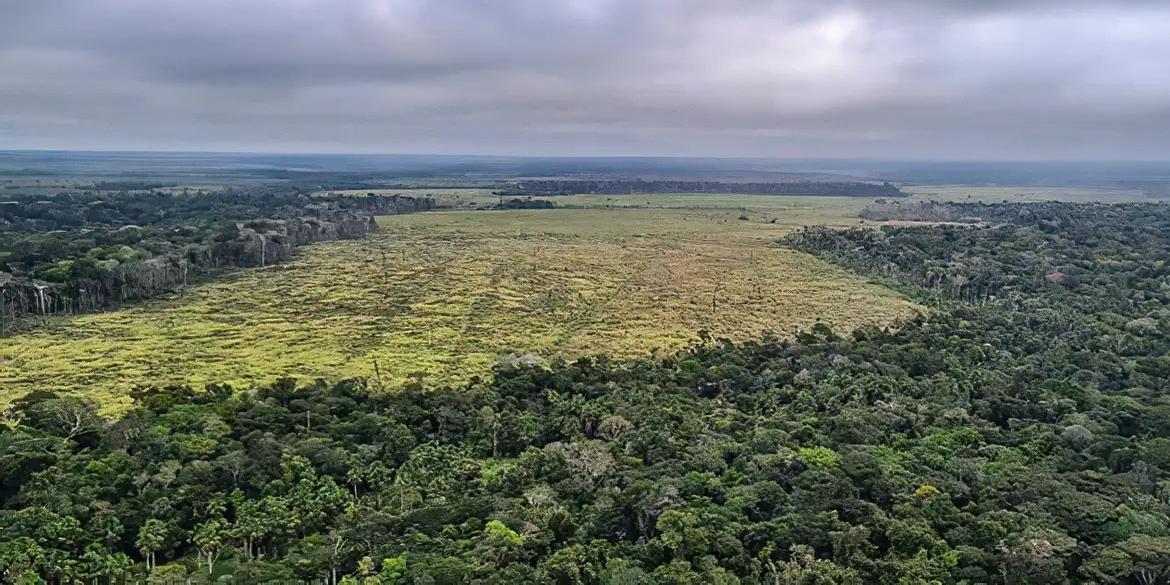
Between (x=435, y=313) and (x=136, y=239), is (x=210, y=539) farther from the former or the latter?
(x=136, y=239)

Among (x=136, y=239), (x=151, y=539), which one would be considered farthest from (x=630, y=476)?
(x=136, y=239)

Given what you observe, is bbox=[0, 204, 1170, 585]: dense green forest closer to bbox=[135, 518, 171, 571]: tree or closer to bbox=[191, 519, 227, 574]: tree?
bbox=[135, 518, 171, 571]: tree

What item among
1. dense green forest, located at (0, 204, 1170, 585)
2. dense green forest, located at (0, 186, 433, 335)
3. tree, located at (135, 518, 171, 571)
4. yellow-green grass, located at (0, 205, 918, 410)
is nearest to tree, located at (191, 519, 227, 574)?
dense green forest, located at (0, 204, 1170, 585)

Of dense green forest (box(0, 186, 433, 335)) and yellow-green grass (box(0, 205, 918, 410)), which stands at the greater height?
dense green forest (box(0, 186, 433, 335))

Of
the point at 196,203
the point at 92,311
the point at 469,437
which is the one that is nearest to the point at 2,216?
the point at 196,203

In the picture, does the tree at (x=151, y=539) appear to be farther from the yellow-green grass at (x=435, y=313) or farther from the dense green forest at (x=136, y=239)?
the dense green forest at (x=136, y=239)

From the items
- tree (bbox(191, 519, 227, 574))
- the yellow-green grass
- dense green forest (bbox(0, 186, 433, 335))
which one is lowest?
tree (bbox(191, 519, 227, 574))
